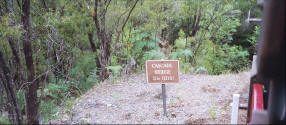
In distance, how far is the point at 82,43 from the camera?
10.7 m

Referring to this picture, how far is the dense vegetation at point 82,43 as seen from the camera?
5.90 metres

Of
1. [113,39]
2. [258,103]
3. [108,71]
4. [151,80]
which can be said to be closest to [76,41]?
[113,39]

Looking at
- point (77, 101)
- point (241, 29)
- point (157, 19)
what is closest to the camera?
point (77, 101)

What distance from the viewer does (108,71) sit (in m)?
8.27

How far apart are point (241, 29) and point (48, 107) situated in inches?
530

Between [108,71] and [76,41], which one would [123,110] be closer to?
[108,71]

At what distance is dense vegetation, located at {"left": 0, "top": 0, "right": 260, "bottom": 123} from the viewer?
5898 mm

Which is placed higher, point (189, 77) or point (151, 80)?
point (151, 80)

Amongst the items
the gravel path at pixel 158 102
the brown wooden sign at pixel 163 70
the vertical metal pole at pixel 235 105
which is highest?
the brown wooden sign at pixel 163 70

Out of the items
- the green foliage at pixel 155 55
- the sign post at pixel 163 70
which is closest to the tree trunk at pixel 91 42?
the green foliage at pixel 155 55

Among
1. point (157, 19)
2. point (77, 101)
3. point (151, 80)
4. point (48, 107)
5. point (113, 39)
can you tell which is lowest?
point (48, 107)

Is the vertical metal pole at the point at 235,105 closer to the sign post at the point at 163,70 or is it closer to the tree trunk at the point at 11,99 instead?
the sign post at the point at 163,70

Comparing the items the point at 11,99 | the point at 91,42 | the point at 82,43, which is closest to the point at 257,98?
the point at 11,99

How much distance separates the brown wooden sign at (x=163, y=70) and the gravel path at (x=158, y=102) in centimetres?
83
